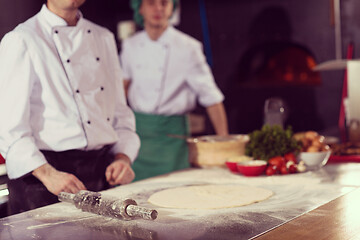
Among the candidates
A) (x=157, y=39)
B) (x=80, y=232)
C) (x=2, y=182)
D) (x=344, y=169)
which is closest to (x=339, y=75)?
(x=157, y=39)

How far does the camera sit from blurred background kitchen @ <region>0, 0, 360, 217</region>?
4047mm

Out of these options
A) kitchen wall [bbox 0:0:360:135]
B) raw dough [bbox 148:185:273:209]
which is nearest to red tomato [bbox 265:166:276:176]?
raw dough [bbox 148:185:273:209]

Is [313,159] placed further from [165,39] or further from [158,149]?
[165,39]

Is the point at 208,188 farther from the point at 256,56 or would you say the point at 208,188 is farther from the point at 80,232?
the point at 256,56

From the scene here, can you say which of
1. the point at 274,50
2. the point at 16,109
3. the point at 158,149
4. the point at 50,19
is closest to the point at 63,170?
the point at 16,109

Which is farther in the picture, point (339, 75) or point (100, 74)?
point (339, 75)

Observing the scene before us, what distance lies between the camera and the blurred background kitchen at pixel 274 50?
13.3 feet

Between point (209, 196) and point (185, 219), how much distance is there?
0.26 m

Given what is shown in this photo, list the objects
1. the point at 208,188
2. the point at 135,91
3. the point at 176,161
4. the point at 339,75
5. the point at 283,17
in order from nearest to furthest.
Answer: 1. the point at 208,188
2. the point at 176,161
3. the point at 135,91
4. the point at 339,75
5. the point at 283,17

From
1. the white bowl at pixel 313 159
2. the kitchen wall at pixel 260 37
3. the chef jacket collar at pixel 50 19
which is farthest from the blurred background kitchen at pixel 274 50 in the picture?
the chef jacket collar at pixel 50 19

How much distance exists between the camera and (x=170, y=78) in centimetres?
344

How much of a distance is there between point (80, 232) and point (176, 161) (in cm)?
200

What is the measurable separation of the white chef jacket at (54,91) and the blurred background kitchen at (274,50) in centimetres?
217

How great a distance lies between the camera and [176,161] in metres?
3.28
